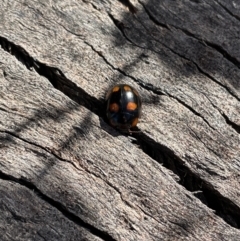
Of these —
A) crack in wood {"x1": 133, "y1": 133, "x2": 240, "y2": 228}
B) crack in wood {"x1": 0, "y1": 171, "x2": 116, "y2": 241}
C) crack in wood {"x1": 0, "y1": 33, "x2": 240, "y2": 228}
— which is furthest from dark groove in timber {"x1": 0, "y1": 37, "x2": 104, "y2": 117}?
crack in wood {"x1": 0, "y1": 171, "x2": 116, "y2": 241}

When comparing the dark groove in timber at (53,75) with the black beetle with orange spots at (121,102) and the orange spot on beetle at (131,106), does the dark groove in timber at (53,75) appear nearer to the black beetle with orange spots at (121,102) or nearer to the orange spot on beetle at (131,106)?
the black beetle with orange spots at (121,102)

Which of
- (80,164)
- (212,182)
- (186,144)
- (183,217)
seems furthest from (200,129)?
(80,164)

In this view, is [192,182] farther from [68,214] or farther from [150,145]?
[68,214]

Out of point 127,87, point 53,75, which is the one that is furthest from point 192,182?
point 53,75

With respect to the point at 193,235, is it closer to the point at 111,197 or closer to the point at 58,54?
the point at 111,197

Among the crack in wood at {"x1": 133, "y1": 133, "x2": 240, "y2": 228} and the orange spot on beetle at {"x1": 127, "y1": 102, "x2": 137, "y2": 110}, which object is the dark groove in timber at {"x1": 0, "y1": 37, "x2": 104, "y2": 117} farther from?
the crack in wood at {"x1": 133, "y1": 133, "x2": 240, "y2": 228}

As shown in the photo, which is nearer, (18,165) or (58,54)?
(18,165)
